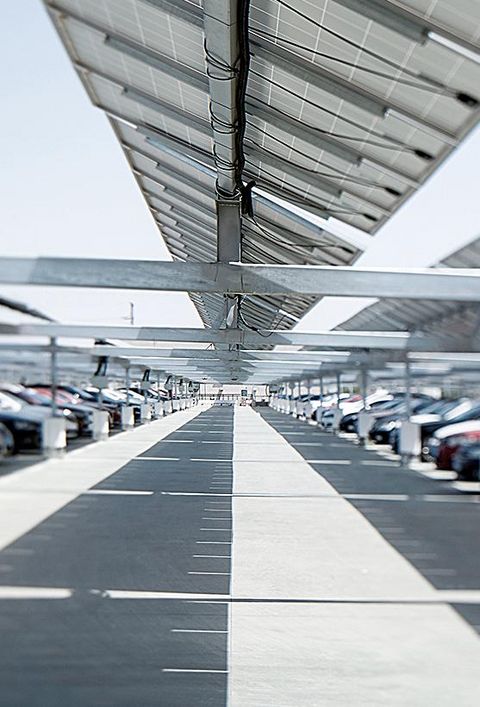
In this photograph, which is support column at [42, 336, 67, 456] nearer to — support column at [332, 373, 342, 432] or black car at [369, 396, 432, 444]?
black car at [369, 396, 432, 444]

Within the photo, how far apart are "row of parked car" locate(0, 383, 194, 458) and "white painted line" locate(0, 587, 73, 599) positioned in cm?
44

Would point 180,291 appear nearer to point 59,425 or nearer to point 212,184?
point 212,184

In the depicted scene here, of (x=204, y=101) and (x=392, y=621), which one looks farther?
(x=392, y=621)

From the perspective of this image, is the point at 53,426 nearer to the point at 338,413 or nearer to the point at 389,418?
the point at 389,418

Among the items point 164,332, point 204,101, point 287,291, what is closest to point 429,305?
point 287,291

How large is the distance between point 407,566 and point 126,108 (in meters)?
1.93

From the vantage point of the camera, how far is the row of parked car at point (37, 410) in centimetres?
128

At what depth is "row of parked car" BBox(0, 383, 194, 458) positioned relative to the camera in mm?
1277

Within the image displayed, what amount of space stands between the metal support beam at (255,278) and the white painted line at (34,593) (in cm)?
72

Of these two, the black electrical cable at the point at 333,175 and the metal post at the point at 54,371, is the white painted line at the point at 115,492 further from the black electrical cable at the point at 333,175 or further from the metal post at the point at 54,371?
the black electrical cable at the point at 333,175

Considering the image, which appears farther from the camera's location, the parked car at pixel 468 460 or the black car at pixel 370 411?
the black car at pixel 370 411

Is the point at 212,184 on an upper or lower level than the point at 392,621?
upper

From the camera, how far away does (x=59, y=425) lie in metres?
1.44

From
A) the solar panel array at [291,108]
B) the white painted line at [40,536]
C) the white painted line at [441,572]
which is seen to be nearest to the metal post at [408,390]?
the solar panel array at [291,108]
